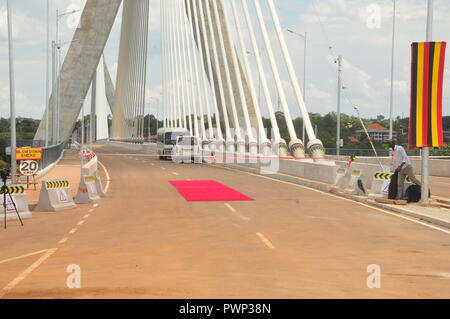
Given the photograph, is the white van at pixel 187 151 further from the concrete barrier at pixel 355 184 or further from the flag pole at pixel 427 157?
the flag pole at pixel 427 157

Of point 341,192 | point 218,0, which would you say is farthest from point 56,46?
point 341,192

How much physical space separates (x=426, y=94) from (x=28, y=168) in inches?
612

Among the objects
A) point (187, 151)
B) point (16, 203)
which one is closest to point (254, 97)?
point (187, 151)

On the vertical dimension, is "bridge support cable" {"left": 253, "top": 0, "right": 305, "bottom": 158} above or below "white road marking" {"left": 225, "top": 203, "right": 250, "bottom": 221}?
above

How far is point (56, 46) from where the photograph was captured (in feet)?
181

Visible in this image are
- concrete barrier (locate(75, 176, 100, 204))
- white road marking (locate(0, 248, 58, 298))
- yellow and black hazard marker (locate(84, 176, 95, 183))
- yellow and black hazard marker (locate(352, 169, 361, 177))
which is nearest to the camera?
white road marking (locate(0, 248, 58, 298))

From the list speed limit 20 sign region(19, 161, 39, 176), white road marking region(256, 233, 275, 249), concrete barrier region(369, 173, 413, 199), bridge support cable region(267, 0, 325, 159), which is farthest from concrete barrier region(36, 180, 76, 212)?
bridge support cable region(267, 0, 325, 159)

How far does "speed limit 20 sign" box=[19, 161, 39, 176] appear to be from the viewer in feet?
89.2

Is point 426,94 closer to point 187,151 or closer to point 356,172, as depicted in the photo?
point 356,172

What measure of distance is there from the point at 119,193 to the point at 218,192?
11.3 feet

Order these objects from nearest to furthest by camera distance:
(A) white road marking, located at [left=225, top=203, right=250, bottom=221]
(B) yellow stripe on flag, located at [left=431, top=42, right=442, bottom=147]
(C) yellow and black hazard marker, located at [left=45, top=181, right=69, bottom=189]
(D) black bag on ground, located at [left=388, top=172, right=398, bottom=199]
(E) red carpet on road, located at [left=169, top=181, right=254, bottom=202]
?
(A) white road marking, located at [left=225, top=203, right=250, bottom=221]
(C) yellow and black hazard marker, located at [left=45, top=181, right=69, bottom=189]
(B) yellow stripe on flag, located at [left=431, top=42, right=442, bottom=147]
(D) black bag on ground, located at [left=388, top=172, right=398, bottom=199]
(E) red carpet on road, located at [left=169, top=181, right=254, bottom=202]

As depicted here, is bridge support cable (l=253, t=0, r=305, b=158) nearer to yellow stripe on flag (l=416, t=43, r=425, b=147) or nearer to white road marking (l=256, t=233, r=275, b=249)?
yellow stripe on flag (l=416, t=43, r=425, b=147)

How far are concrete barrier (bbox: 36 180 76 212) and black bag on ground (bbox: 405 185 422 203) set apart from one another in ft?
30.9
